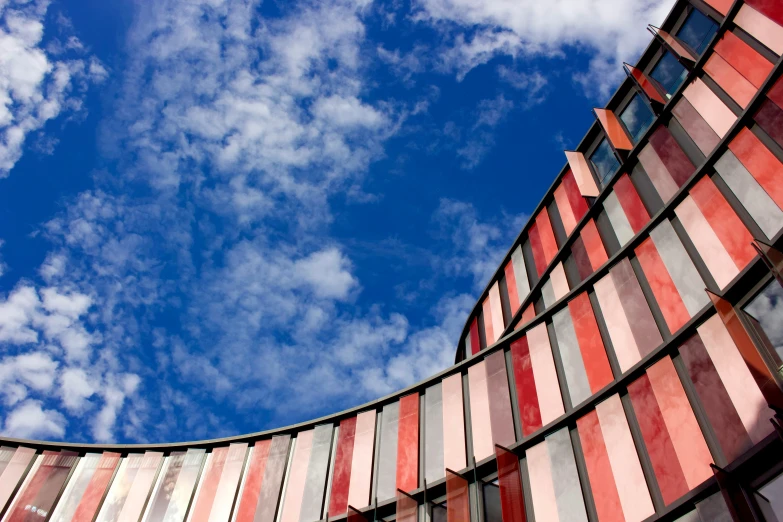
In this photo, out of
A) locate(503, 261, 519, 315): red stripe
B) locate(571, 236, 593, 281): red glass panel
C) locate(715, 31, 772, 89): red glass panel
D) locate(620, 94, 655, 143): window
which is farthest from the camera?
locate(503, 261, 519, 315): red stripe

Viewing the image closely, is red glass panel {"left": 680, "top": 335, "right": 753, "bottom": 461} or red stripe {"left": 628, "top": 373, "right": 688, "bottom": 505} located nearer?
red glass panel {"left": 680, "top": 335, "right": 753, "bottom": 461}

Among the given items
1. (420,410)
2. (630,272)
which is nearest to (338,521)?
(420,410)

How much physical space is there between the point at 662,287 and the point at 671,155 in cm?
549

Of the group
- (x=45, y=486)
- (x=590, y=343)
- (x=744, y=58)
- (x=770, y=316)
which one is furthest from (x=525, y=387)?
(x=45, y=486)

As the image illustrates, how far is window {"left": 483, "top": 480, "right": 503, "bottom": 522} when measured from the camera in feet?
54.4

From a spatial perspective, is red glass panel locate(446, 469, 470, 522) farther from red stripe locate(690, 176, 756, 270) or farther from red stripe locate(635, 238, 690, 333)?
red stripe locate(690, 176, 756, 270)

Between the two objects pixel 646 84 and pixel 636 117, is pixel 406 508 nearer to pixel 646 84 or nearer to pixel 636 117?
pixel 636 117

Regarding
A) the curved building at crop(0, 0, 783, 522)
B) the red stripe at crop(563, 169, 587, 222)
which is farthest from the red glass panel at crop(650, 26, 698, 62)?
the red stripe at crop(563, 169, 587, 222)

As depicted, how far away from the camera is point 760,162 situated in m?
15.2

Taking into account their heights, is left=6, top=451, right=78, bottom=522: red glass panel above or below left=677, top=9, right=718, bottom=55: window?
below

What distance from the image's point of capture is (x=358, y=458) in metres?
21.2

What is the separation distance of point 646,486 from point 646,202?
384 inches

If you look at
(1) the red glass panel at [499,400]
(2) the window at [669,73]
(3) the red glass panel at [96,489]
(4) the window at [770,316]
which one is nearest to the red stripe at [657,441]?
(4) the window at [770,316]

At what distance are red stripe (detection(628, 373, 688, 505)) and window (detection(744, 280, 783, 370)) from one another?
2.89m
